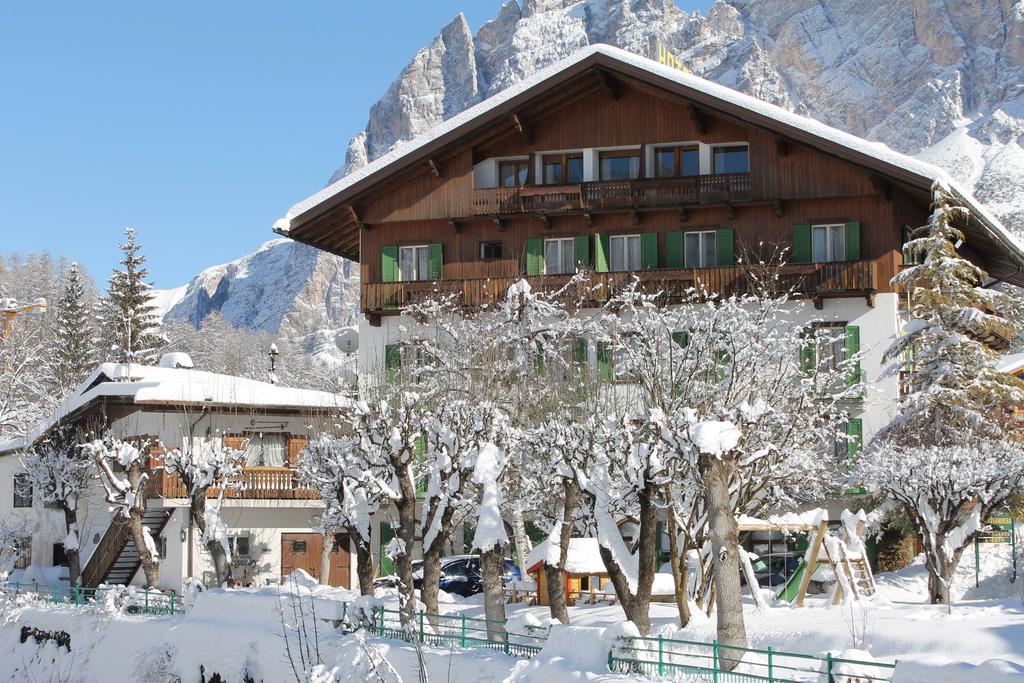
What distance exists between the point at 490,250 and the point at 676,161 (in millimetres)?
6118

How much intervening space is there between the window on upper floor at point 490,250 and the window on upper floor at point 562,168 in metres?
2.41

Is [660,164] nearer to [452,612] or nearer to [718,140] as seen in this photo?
[718,140]

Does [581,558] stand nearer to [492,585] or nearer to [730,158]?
[492,585]

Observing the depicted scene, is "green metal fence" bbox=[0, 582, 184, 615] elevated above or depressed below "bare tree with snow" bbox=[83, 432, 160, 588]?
below

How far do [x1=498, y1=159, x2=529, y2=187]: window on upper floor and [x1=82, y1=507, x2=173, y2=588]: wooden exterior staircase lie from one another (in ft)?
46.2

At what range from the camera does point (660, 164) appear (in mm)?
37906

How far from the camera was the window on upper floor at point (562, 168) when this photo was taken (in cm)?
3838

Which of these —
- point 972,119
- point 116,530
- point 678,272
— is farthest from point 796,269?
point 972,119

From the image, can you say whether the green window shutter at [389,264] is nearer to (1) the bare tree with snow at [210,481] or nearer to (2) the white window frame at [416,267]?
(2) the white window frame at [416,267]

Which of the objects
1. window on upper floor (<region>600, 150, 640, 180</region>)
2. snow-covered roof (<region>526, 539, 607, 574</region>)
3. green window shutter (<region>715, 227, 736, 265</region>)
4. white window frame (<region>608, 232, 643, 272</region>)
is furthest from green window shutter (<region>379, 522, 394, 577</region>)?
green window shutter (<region>715, 227, 736, 265</region>)

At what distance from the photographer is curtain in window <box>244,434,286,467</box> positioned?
38.3 meters

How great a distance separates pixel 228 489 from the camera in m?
36.8

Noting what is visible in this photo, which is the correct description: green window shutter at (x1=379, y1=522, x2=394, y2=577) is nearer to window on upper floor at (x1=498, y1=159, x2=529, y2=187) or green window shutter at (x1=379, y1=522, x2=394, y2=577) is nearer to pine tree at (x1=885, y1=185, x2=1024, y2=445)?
window on upper floor at (x1=498, y1=159, x2=529, y2=187)

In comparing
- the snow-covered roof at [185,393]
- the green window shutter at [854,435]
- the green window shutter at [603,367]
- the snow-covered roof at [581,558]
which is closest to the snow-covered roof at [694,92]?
the snow-covered roof at [185,393]
